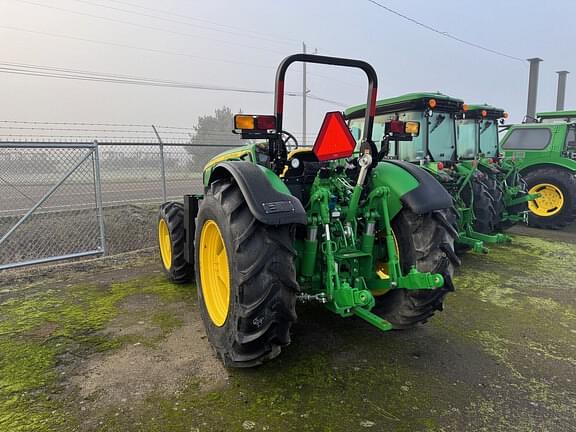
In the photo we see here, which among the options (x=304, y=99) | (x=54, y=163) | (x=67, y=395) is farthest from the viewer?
(x=304, y=99)

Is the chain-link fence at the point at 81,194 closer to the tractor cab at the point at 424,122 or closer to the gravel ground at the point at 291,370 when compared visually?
the gravel ground at the point at 291,370

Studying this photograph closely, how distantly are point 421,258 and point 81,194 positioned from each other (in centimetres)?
621

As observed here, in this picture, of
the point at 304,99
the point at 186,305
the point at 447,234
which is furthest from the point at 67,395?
the point at 304,99

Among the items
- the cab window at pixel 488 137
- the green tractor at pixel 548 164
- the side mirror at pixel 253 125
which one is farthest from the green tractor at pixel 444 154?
the side mirror at pixel 253 125

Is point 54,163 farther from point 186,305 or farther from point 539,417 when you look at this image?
point 539,417

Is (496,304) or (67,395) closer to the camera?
(67,395)

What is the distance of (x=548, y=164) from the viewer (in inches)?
335

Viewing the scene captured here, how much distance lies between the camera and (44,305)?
388cm

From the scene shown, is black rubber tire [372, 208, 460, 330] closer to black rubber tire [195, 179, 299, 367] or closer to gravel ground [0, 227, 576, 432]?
gravel ground [0, 227, 576, 432]

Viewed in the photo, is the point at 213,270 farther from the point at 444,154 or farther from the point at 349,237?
the point at 444,154

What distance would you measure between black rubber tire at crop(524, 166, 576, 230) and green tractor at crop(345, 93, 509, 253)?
110 inches

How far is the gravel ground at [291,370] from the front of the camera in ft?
7.44

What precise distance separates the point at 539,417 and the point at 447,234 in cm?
124

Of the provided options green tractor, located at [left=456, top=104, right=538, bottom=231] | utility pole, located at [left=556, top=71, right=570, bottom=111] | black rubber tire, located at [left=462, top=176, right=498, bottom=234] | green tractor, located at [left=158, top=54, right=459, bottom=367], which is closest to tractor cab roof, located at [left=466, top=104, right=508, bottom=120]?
green tractor, located at [left=456, top=104, right=538, bottom=231]
